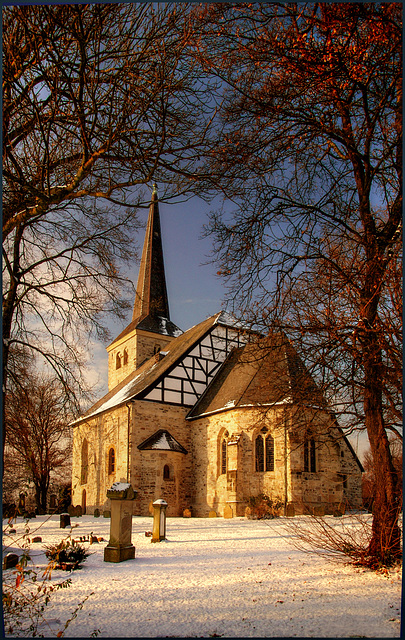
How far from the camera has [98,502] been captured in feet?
81.4

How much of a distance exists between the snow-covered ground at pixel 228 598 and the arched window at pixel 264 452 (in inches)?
432

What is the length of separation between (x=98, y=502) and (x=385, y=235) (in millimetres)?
22312

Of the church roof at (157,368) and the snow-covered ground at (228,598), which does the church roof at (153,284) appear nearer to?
the church roof at (157,368)

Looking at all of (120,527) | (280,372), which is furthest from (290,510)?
(280,372)

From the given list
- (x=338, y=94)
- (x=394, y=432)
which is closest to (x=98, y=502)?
(x=394, y=432)

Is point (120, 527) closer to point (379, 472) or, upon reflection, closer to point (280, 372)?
point (280, 372)

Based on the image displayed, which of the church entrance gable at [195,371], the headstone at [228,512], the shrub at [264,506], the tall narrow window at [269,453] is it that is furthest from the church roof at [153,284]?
the shrub at [264,506]

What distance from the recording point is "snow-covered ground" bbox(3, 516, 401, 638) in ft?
14.5

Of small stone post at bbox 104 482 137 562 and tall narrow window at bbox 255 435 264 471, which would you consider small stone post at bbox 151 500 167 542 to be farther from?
tall narrow window at bbox 255 435 264 471

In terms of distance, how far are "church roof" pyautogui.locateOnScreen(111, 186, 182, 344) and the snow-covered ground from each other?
24846 mm

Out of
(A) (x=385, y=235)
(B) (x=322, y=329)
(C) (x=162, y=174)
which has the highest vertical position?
(C) (x=162, y=174)

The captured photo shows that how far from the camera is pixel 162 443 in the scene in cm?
2161

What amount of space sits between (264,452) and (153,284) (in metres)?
16.5

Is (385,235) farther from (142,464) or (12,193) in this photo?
(142,464)
